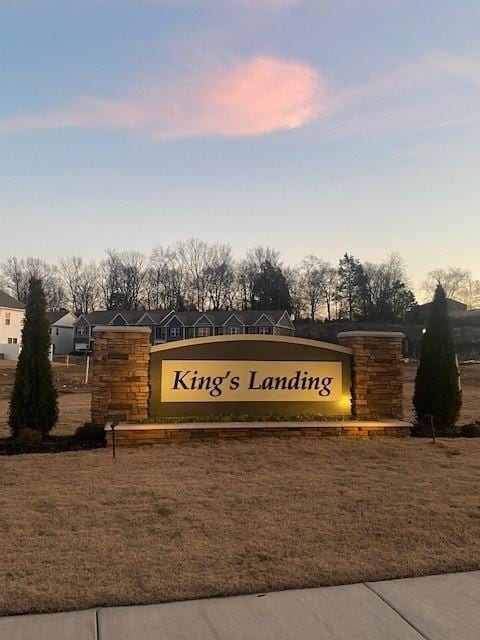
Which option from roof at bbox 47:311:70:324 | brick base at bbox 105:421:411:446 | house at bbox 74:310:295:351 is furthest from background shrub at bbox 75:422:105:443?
roof at bbox 47:311:70:324

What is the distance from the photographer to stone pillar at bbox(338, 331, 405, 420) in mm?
9000

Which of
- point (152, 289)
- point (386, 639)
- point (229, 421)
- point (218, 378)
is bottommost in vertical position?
point (386, 639)

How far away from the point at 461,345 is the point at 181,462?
6055cm

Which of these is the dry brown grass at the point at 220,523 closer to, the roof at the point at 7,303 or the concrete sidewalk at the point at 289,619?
the concrete sidewalk at the point at 289,619

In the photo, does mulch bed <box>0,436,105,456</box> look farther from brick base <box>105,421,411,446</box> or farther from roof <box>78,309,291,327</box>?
roof <box>78,309,291,327</box>

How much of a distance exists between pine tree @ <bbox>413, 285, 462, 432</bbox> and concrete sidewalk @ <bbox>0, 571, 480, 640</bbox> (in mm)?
6424

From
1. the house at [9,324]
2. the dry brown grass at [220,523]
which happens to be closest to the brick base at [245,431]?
the dry brown grass at [220,523]

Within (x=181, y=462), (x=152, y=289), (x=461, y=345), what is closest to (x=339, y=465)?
(x=181, y=462)

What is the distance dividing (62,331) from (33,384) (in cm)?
6004

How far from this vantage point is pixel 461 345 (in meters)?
61.0

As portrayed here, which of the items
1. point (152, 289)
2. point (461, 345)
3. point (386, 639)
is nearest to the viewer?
point (386, 639)

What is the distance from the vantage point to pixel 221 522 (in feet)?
14.3

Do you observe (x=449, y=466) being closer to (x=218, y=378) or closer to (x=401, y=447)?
(x=401, y=447)

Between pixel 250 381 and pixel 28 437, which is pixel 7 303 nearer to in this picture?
pixel 28 437
